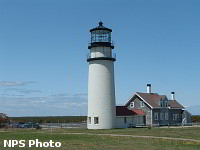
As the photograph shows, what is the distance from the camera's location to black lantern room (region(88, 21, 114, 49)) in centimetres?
4506

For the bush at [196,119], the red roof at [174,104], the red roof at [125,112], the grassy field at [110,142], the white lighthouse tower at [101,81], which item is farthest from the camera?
the bush at [196,119]

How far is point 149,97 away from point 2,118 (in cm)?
2126

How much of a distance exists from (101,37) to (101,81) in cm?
542

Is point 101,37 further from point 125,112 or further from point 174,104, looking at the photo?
point 174,104

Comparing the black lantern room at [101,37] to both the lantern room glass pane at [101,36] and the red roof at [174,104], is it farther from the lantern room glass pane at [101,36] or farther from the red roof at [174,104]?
the red roof at [174,104]

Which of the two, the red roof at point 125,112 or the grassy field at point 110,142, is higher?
the red roof at point 125,112

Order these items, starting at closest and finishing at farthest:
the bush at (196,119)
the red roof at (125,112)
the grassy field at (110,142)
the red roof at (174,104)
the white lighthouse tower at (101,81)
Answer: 1. the grassy field at (110,142)
2. the white lighthouse tower at (101,81)
3. the red roof at (125,112)
4. the red roof at (174,104)
5. the bush at (196,119)

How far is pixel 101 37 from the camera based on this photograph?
150 feet

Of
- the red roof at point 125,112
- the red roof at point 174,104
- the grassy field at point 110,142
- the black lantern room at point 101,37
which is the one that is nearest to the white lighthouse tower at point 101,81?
the black lantern room at point 101,37

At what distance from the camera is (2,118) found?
51.2m

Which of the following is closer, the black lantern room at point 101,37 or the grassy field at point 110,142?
the grassy field at point 110,142

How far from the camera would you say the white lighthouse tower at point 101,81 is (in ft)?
147

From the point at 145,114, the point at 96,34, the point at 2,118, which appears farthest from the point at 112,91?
the point at 2,118

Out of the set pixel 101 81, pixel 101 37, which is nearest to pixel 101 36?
pixel 101 37
